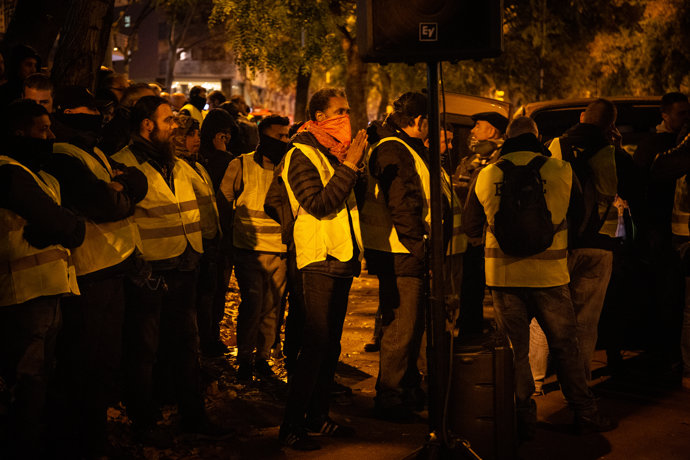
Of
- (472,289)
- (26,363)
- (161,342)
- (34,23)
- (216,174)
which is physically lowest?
(472,289)

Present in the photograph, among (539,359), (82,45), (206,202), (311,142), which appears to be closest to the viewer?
(311,142)

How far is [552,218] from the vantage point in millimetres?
6191

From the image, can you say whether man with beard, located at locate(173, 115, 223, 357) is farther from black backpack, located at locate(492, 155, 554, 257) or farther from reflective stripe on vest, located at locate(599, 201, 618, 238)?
reflective stripe on vest, located at locate(599, 201, 618, 238)

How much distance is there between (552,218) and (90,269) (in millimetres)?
3009

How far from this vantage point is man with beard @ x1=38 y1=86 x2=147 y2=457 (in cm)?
513

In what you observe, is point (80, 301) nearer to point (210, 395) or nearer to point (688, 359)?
point (210, 395)

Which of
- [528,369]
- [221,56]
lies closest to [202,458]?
[528,369]

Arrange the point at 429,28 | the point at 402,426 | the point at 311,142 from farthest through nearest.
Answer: the point at 402,426, the point at 311,142, the point at 429,28

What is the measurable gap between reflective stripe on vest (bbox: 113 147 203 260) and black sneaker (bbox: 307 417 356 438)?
144cm

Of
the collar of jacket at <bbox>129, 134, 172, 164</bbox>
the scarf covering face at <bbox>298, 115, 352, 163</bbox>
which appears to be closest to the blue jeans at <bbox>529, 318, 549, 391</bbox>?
the scarf covering face at <bbox>298, 115, 352, 163</bbox>

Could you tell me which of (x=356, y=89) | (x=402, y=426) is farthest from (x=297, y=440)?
(x=356, y=89)

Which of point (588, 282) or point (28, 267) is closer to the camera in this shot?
point (28, 267)

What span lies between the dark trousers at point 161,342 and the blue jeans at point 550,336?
6.92 feet

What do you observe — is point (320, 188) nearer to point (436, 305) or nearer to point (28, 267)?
point (436, 305)
